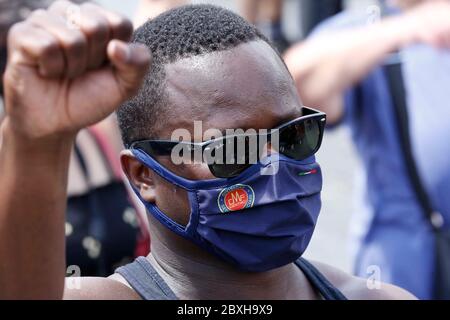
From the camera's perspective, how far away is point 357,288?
2730 mm

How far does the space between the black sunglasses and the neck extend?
0.23m

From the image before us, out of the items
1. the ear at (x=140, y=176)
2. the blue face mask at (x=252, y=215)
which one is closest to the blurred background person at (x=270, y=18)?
the ear at (x=140, y=176)

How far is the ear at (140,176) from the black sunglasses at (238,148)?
6cm

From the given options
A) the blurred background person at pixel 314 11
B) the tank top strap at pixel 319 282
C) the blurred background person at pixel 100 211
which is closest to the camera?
the tank top strap at pixel 319 282

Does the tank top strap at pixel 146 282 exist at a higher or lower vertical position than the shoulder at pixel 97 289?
lower

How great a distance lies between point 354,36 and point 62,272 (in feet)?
6.43

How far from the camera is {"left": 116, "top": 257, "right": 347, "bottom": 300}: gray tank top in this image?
2420 mm

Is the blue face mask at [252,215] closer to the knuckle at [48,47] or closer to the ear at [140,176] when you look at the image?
the ear at [140,176]

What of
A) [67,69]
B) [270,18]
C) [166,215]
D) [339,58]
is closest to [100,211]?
[339,58]

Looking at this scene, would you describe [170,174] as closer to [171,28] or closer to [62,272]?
[171,28]

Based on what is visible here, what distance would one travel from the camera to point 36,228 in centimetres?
176

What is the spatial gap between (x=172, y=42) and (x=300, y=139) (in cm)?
41

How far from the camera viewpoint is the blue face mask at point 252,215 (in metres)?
2.41

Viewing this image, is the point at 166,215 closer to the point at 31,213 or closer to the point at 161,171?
the point at 161,171
